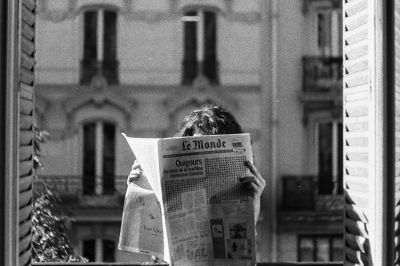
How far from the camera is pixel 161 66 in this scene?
555 centimetres

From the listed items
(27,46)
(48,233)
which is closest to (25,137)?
(27,46)

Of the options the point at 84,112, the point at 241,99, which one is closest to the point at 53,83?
the point at 84,112

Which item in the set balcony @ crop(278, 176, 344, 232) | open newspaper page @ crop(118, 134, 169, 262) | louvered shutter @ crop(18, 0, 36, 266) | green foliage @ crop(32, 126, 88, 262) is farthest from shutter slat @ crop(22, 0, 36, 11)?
balcony @ crop(278, 176, 344, 232)

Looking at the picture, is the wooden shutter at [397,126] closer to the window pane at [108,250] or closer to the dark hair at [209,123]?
the dark hair at [209,123]

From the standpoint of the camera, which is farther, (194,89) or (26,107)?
(194,89)

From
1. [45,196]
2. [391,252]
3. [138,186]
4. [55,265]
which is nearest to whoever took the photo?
[391,252]

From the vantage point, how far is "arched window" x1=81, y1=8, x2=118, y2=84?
553cm

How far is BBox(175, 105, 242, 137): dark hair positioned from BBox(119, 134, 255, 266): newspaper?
101mm

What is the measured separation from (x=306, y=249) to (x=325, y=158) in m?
0.68

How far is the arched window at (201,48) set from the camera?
5562 millimetres

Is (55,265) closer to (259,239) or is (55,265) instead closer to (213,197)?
(213,197)

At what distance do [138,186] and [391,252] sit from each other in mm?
384

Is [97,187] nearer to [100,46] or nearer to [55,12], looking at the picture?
[100,46]

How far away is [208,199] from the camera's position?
1.08 m
